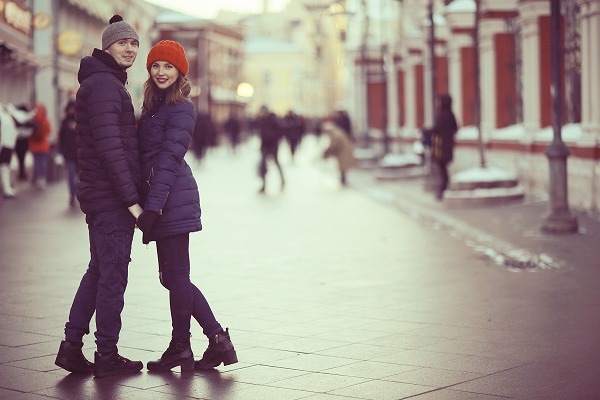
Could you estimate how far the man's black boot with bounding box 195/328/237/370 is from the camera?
7.54m

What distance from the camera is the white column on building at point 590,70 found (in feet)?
63.1

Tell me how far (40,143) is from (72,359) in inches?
875

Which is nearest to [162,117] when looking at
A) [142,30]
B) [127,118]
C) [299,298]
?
[127,118]

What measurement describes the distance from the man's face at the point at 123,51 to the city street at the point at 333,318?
5.50 ft

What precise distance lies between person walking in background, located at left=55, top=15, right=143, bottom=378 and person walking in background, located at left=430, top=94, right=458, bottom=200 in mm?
15791

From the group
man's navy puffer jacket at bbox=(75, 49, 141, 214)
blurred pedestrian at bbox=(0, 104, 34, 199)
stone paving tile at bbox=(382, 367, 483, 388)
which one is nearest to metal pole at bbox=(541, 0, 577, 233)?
stone paving tile at bbox=(382, 367, 483, 388)

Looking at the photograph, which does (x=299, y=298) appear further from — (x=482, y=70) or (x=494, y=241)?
(x=482, y=70)

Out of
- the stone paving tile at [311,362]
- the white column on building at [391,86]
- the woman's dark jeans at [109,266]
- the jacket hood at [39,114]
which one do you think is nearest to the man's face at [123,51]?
the woman's dark jeans at [109,266]

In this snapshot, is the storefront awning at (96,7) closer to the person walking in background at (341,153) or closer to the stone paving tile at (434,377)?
the person walking in background at (341,153)

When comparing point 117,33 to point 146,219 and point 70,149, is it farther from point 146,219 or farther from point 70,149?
point 70,149

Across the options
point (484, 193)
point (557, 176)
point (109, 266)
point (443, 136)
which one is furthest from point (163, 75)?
point (443, 136)

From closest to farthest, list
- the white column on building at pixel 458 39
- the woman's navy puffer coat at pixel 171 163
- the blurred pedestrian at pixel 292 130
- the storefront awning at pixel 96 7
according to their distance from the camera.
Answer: the woman's navy puffer coat at pixel 171 163
the white column on building at pixel 458 39
the blurred pedestrian at pixel 292 130
the storefront awning at pixel 96 7

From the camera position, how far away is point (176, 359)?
748 centimetres

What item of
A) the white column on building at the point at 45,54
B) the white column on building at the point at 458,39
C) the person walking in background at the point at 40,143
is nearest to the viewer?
the white column on building at the point at 458,39
